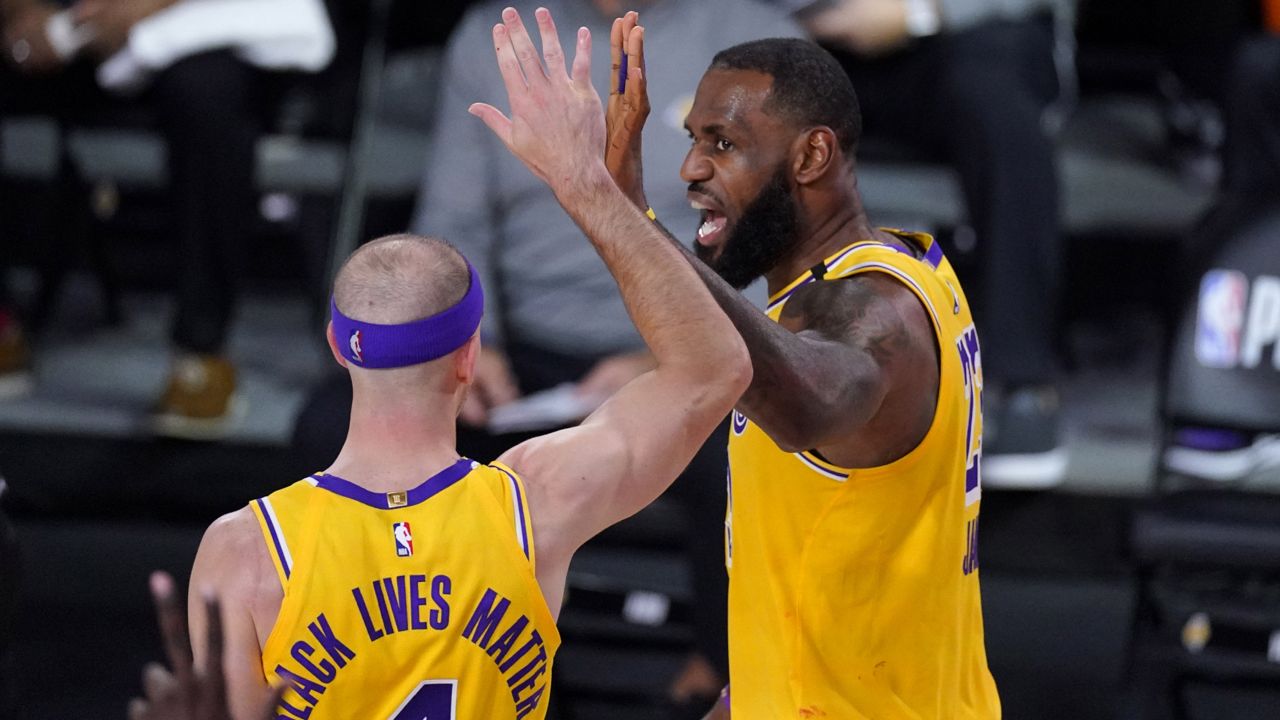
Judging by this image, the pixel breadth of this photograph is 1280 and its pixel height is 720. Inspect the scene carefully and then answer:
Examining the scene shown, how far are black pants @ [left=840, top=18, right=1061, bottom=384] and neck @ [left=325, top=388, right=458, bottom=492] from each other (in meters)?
2.64

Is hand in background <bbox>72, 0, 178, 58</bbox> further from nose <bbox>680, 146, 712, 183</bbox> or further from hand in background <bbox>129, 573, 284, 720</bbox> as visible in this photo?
hand in background <bbox>129, 573, 284, 720</bbox>

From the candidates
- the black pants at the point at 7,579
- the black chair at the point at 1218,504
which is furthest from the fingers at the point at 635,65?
the black chair at the point at 1218,504

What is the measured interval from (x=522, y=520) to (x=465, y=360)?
8.3 inches

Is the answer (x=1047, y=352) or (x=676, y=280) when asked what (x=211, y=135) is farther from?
(x=676, y=280)

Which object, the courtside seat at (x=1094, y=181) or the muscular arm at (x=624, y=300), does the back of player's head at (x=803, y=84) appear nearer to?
the muscular arm at (x=624, y=300)

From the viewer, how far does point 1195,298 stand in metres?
4.38

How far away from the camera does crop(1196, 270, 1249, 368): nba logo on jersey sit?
433 centimetres

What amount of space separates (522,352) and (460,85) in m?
0.74

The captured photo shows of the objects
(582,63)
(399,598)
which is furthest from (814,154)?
(399,598)

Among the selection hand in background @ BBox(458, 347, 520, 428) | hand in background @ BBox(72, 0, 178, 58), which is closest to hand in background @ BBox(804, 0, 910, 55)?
hand in background @ BBox(458, 347, 520, 428)

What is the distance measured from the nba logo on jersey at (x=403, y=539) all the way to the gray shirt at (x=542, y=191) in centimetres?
228

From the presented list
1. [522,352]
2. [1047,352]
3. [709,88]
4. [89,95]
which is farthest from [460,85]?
[709,88]

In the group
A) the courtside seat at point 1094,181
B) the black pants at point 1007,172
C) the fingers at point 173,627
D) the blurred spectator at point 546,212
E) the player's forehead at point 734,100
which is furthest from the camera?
the courtside seat at point 1094,181

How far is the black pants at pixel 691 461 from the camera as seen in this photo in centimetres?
405
